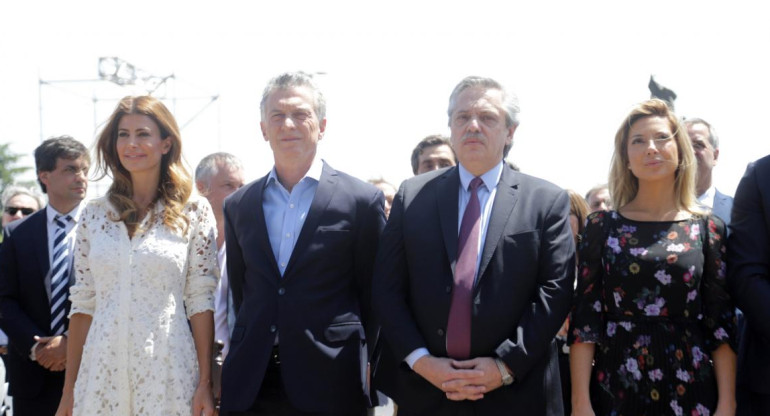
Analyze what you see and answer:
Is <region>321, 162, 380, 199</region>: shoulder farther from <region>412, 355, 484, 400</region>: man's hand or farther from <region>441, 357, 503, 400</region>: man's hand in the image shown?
<region>441, 357, 503, 400</region>: man's hand

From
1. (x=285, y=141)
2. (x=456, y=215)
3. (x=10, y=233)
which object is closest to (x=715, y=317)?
(x=456, y=215)

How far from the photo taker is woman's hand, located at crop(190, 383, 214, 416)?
11.8ft

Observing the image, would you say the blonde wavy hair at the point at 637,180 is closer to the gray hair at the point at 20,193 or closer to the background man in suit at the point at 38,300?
the background man in suit at the point at 38,300

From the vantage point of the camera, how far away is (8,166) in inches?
2202

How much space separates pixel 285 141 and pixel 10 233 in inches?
92.4

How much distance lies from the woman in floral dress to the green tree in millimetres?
58333

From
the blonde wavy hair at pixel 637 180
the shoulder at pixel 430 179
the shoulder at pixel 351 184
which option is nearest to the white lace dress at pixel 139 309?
the shoulder at pixel 351 184

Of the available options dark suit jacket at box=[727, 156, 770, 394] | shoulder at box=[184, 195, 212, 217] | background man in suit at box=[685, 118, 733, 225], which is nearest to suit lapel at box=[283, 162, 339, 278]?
shoulder at box=[184, 195, 212, 217]

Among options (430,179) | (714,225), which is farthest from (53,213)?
(714,225)

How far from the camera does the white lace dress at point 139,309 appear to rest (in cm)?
356

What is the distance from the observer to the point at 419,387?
341 cm

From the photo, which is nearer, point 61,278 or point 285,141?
point 285,141

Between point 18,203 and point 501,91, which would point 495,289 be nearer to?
point 501,91

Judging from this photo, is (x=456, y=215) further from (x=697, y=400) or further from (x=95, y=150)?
(x=95, y=150)
